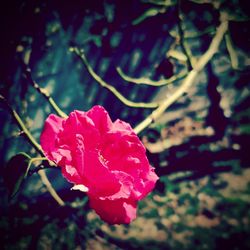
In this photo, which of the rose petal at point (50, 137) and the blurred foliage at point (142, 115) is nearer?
the rose petal at point (50, 137)

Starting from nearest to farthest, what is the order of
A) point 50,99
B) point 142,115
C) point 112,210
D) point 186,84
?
point 112,210 < point 50,99 < point 186,84 < point 142,115

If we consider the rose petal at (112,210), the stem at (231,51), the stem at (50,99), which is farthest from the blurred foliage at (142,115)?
the rose petal at (112,210)

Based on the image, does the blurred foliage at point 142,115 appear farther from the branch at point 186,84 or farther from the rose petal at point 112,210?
the rose petal at point 112,210

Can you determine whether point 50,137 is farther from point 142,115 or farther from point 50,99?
point 142,115

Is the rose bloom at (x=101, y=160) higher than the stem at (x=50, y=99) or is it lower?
lower

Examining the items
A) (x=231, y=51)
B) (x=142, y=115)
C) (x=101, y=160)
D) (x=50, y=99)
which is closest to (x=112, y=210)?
(x=101, y=160)
